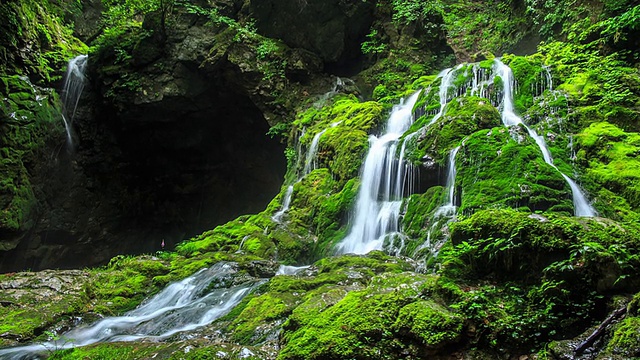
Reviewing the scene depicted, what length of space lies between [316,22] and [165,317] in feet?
40.8

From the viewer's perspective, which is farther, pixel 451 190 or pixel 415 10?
pixel 415 10

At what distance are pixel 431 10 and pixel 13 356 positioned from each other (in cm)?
1492

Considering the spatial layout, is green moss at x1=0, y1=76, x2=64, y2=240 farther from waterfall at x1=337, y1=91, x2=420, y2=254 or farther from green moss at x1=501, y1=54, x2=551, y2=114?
green moss at x1=501, y1=54, x2=551, y2=114

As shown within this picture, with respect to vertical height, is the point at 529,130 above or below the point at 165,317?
above

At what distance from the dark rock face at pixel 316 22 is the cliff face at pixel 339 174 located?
0.07m

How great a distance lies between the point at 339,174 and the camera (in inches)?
388

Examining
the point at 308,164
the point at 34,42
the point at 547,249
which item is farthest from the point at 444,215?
the point at 34,42

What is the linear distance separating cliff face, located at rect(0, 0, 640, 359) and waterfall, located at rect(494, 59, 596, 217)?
0.22 feet

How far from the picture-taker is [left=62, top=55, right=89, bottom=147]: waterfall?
1487 cm

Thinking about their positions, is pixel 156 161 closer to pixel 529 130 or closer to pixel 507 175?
pixel 529 130

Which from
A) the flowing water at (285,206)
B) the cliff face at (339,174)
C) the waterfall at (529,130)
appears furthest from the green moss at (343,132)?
the waterfall at (529,130)

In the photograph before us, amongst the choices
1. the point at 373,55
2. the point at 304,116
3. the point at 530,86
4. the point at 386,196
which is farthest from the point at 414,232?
the point at 373,55

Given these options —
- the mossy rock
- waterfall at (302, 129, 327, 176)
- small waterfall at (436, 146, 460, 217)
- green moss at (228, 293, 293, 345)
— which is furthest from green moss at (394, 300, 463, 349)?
waterfall at (302, 129, 327, 176)

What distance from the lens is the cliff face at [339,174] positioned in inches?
123
